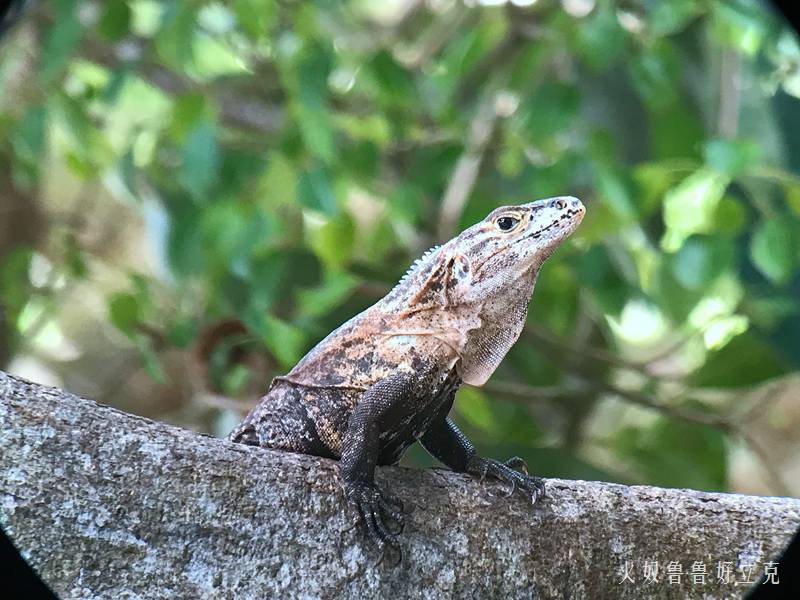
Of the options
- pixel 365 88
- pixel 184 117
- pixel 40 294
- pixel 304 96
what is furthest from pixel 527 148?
pixel 40 294

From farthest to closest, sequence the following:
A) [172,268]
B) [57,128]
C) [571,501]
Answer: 1. [57,128]
2. [172,268]
3. [571,501]

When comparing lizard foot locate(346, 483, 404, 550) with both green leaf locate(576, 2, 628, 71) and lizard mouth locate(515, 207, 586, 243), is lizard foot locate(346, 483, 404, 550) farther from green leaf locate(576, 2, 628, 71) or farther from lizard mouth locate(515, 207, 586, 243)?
green leaf locate(576, 2, 628, 71)

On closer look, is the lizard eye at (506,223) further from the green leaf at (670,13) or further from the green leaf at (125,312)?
the green leaf at (125,312)

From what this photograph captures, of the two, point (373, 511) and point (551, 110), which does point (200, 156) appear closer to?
point (551, 110)

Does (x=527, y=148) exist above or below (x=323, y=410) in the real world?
below

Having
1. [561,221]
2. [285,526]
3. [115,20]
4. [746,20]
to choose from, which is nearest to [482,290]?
[561,221]

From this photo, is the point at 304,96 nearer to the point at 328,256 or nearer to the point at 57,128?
the point at 328,256
